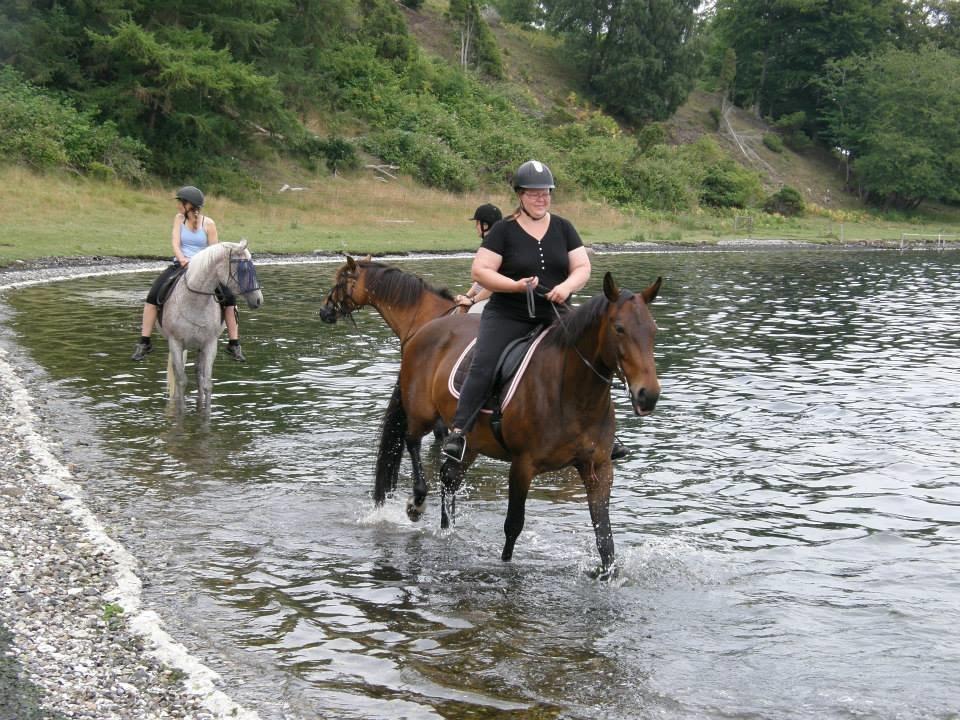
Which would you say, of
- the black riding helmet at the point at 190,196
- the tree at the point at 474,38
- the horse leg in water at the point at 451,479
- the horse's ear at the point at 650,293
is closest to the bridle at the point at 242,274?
the black riding helmet at the point at 190,196

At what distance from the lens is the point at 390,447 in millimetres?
10891

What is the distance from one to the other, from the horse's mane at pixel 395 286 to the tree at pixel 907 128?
82290 mm

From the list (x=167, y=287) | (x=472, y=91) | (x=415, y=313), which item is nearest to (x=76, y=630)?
(x=415, y=313)

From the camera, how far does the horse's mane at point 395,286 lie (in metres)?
12.6

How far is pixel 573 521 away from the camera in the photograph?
1045 cm

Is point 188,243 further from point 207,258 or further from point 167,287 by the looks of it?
point 207,258

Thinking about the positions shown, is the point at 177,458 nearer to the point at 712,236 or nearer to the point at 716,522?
the point at 716,522

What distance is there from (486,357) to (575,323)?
39.6 inches

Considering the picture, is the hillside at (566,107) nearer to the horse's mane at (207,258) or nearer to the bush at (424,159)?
the bush at (424,159)

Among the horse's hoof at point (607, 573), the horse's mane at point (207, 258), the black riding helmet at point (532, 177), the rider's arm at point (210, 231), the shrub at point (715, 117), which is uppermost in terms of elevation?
the shrub at point (715, 117)

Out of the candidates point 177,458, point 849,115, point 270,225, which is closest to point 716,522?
point 177,458

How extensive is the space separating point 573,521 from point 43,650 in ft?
17.3

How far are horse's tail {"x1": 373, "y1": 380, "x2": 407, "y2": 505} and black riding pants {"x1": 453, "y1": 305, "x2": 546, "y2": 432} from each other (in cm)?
199

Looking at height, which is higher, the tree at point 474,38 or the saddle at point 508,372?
the tree at point 474,38
